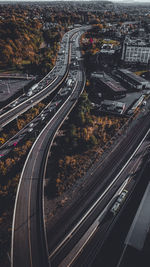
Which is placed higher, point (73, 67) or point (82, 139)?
point (73, 67)

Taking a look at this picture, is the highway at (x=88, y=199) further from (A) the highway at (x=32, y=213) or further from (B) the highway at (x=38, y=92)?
(B) the highway at (x=38, y=92)

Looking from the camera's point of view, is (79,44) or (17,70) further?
(79,44)

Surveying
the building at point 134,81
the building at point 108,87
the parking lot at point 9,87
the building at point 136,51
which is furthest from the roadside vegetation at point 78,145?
the building at point 136,51

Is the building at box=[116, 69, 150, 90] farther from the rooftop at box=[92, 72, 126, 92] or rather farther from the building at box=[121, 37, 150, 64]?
the building at box=[121, 37, 150, 64]

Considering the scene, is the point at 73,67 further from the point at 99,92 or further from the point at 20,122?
the point at 20,122

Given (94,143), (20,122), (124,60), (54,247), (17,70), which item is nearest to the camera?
(54,247)

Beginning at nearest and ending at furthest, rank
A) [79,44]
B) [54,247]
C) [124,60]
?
[54,247] < [124,60] < [79,44]

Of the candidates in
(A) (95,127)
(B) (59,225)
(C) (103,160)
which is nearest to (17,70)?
(A) (95,127)
